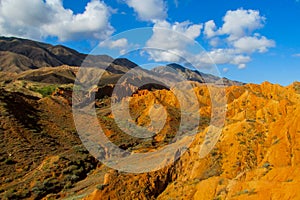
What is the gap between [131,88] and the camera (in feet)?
291

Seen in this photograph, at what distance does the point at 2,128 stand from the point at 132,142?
14.1 metres

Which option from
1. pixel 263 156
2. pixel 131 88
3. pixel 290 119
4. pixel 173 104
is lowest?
pixel 263 156

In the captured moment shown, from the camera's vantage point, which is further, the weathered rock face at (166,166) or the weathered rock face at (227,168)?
the weathered rock face at (166,166)

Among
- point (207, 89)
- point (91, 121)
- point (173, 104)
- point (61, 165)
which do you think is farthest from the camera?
point (207, 89)

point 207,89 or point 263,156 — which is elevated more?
point 207,89

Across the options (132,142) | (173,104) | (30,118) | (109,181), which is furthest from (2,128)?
(173,104)

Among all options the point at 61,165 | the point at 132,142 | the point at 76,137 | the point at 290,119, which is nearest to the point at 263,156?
the point at 290,119

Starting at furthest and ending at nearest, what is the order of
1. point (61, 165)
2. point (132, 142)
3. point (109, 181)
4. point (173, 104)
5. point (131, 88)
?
point (131, 88) → point (173, 104) → point (132, 142) → point (61, 165) → point (109, 181)

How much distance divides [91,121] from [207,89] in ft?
114

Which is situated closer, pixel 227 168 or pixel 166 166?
pixel 227 168

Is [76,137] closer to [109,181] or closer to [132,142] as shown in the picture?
[132,142]

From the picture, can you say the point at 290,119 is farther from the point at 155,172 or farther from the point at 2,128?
the point at 2,128

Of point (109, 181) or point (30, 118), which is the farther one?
point (30, 118)

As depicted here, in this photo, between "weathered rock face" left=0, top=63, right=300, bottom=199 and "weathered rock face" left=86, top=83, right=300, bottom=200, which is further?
"weathered rock face" left=0, top=63, right=300, bottom=199
